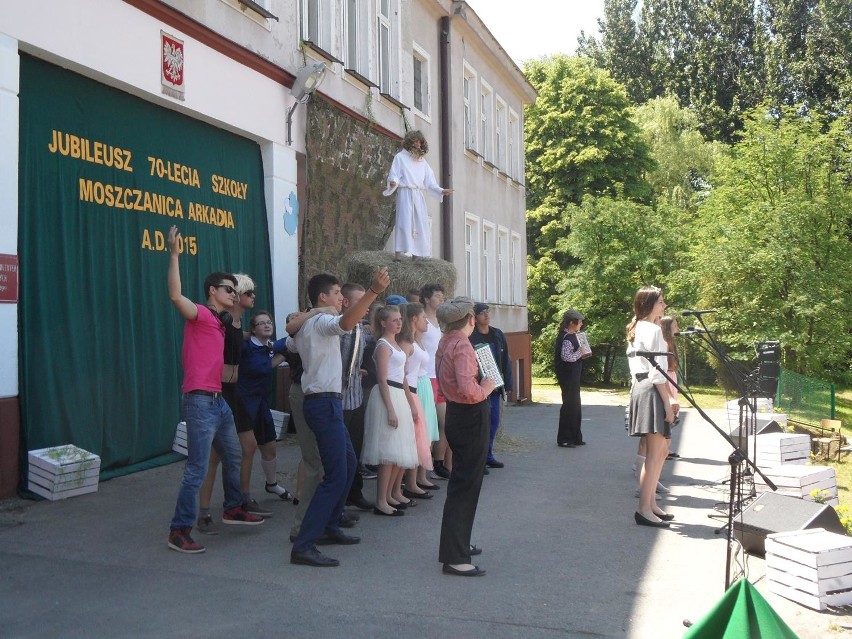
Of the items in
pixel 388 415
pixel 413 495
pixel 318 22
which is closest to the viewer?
pixel 388 415

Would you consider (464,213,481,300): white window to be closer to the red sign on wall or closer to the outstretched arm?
the red sign on wall

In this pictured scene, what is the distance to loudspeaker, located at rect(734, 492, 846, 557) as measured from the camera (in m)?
6.28

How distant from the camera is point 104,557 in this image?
20.1ft

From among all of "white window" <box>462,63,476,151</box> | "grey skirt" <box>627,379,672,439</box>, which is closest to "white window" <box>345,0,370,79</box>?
"white window" <box>462,63,476,151</box>

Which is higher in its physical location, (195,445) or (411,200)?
(411,200)

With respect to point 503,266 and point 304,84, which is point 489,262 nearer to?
point 503,266

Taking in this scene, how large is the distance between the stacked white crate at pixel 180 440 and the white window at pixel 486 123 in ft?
49.0

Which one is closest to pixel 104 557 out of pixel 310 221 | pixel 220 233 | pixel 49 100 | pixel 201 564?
pixel 201 564

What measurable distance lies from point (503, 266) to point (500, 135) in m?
3.60

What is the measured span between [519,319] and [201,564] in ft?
70.7

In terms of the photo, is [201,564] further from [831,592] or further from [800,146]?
[800,146]

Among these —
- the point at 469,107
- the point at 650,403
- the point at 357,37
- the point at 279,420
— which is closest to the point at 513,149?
the point at 469,107

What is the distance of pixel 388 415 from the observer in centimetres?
757

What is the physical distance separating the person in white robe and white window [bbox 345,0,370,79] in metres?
2.32
